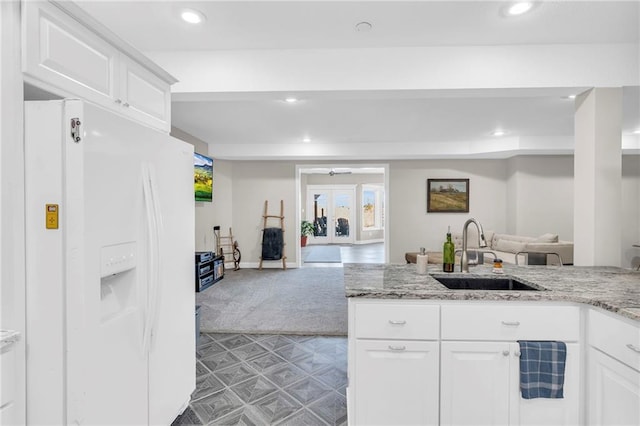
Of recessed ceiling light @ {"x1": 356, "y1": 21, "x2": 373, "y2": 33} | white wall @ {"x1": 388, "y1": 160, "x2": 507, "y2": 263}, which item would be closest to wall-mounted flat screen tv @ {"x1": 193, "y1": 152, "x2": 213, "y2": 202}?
white wall @ {"x1": 388, "y1": 160, "x2": 507, "y2": 263}

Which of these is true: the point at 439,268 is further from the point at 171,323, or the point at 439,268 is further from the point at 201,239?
the point at 201,239

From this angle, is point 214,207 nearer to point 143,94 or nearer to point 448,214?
point 143,94

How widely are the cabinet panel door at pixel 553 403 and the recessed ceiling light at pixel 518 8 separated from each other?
1881mm

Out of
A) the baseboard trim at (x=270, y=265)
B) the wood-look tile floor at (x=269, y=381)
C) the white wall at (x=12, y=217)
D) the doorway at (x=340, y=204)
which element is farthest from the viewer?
the doorway at (x=340, y=204)

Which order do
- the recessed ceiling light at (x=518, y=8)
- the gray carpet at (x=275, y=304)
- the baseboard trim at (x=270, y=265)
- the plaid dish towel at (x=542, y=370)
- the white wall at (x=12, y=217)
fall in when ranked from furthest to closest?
the baseboard trim at (x=270, y=265), the gray carpet at (x=275, y=304), the recessed ceiling light at (x=518, y=8), the plaid dish towel at (x=542, y=370), the white wall at (x=12, y=217)

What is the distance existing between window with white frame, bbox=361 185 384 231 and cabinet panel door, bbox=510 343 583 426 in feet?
33.1

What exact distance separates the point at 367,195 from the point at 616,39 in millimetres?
9447

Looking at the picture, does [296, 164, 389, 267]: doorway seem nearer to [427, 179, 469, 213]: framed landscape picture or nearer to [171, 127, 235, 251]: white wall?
[427, 179, 469, 213]: framed landscape picture

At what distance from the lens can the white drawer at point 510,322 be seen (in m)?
1.58

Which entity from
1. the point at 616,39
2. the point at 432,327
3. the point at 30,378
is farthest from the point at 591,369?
the point at 30,378

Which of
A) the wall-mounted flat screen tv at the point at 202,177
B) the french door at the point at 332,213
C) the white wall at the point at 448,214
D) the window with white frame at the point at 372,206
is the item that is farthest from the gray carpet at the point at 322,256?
the wall-mounted flat screen tv at the point at 202,177

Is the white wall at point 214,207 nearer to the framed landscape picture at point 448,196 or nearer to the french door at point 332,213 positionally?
the framed landscape picture at point 448,196

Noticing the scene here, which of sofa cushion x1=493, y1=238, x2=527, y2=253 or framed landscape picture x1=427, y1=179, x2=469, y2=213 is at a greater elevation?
framed landscape picture x1=427, y1=179, x2=469, y2=213

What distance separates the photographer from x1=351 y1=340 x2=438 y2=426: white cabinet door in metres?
1.60
